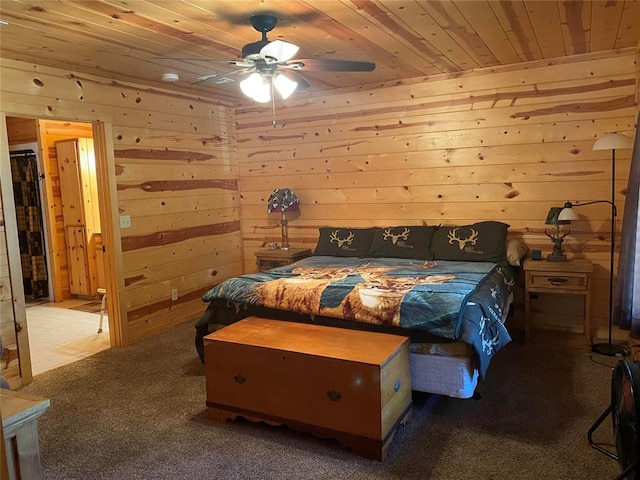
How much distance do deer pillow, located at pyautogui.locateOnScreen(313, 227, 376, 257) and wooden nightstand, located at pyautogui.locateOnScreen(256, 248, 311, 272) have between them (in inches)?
13.0

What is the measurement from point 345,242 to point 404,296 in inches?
71.6

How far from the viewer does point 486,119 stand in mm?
4137

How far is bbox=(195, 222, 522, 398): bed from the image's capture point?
102 inches

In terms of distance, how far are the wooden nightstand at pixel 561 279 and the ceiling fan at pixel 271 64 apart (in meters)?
2.04

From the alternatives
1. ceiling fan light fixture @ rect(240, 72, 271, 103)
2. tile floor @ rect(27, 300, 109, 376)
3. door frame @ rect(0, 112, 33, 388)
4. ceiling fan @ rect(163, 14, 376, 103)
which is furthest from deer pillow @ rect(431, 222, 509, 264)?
door frame @ rect(0, 112, 33, 388)

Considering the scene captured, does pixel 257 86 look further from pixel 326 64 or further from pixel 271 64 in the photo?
pixel 326 64

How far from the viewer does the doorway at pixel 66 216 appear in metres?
5.87

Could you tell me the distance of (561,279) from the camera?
361 centimetres

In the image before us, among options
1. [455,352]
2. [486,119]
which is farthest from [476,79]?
[455,352]

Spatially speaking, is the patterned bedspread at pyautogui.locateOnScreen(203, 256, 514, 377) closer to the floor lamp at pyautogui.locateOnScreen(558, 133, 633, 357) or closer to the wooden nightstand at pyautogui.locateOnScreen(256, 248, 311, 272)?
the floor lamp at pyautogui.locateOnScreen(558, 133, 633, 357)

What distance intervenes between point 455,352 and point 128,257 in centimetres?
288

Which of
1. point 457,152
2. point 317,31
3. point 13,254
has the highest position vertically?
point 317,31

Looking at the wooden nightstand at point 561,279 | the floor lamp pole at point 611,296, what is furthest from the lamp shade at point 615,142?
the wooden nightstand at point 561,279

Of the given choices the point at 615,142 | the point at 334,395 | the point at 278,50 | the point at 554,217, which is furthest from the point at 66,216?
the point at 615,142
